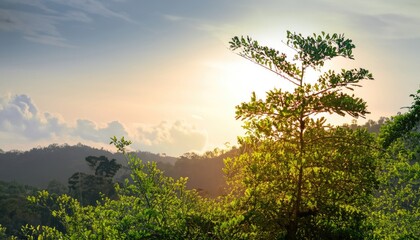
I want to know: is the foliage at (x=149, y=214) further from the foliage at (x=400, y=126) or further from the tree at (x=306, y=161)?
the foliage at (x=400, y=126)

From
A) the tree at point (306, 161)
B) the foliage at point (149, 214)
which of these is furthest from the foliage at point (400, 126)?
the foliage at point (149, 214)

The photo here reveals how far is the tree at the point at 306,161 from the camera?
1090cm

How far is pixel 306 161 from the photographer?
35.2 feet

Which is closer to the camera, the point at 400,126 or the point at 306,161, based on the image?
the point at 306,161

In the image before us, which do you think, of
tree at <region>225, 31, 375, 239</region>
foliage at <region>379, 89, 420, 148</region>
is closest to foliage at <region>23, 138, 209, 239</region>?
tree at <region>225, 31, 375, 239</region>

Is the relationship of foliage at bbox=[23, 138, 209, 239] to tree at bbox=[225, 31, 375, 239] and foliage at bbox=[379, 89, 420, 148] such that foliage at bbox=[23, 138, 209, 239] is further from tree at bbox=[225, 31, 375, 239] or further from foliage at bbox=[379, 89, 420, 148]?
foliage at bbox=[379, 89, 420, 148]

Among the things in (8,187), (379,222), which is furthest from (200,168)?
(379,222)

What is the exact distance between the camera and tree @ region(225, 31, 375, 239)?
10898mm

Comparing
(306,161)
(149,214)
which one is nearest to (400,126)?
(306,161)

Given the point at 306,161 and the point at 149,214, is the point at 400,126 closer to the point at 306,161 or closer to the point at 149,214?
the point at 306,161

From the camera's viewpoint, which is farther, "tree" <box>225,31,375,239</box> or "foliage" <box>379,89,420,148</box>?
"foliage" <box>379,89,420,148</box>

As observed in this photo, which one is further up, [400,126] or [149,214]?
[400,126]

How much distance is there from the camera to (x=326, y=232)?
1160 cm

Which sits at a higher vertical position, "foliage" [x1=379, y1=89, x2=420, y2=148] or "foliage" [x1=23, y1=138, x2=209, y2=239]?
"foliage" [x1=379, y1=89, x2=420, y2=148]
